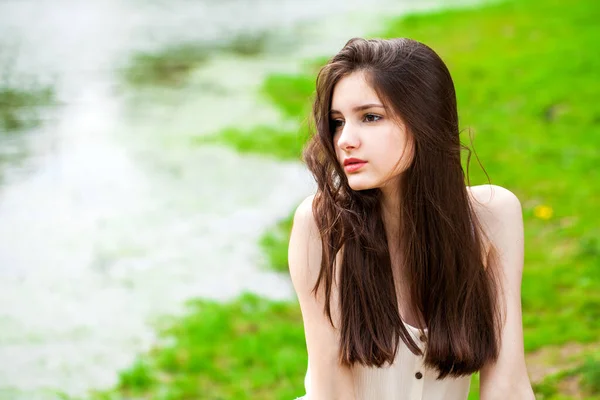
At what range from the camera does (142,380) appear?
15.0 ft

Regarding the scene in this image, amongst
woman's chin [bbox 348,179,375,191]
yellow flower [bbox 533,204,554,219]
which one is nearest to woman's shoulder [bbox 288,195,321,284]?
woman's chin [bbox 348,179,375,191]

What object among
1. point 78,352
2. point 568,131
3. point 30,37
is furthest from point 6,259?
point 30,37

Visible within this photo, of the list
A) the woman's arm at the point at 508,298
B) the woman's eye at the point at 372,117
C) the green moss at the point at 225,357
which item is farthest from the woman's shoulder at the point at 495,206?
the green moss at the point at 225,357

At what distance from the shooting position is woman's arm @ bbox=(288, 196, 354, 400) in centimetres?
260

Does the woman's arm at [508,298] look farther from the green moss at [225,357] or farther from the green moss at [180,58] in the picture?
the green moss at [180,58]

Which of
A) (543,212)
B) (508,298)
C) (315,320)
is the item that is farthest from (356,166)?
(543,212)

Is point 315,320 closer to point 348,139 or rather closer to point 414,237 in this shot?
point 414,237

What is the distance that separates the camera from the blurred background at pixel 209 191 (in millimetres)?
4777

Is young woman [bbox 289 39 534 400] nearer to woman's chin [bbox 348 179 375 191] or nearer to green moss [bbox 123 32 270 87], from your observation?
woman's chin [bbox 348 179 375 191]

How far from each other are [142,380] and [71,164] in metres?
4.28

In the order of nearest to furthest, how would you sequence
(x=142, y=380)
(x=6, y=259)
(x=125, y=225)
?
1. (x=142, y=380)
2. (x=6, y=259)
3. (x=125, y=225)

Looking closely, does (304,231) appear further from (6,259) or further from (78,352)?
(6,259)

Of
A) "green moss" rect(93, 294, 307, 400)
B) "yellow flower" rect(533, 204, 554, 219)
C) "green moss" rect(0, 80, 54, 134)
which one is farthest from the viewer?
"green moss" rect(0, 80, 54, 134)

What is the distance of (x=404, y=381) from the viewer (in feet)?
8.64
